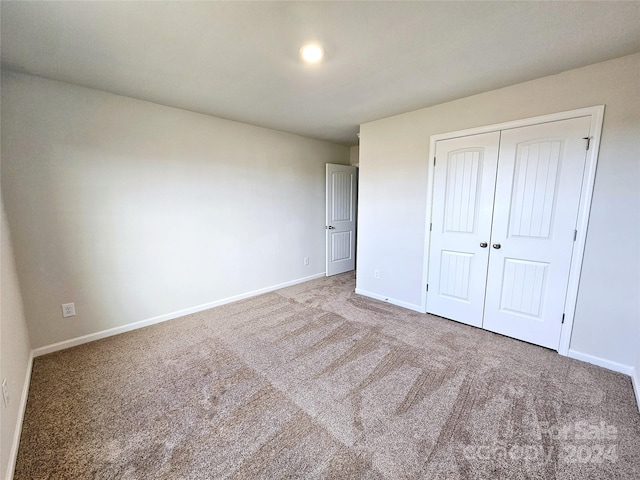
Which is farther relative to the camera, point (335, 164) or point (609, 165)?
point (335, 164)

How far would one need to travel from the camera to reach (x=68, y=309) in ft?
7.93

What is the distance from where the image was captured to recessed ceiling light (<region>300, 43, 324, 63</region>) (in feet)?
5.66

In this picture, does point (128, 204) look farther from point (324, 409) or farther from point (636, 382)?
point (636, 382)

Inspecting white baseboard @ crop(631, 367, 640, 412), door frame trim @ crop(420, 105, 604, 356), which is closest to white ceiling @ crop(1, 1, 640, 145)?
door frame trim @ crop(420, 105, 604, 356)

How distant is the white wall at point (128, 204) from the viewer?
2180 millimetres

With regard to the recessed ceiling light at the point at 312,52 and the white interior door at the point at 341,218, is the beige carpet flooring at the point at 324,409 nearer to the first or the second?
the white interior door at the point at 341,218

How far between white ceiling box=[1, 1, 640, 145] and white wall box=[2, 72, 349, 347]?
0.34m

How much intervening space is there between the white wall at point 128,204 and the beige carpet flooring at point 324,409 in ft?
1.76

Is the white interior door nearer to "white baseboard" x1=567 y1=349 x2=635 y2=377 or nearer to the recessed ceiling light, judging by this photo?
the recessed ceiling light

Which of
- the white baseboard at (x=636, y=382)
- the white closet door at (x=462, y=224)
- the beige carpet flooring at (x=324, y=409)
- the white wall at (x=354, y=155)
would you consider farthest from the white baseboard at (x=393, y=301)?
the white wall at (x=354, y=155)

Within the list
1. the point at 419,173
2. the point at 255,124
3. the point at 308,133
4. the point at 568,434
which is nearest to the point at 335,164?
the point at 308,133

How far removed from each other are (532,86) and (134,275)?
4170 mm

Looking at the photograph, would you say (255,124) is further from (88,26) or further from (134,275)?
(134,275)

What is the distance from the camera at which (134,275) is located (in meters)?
2.75
